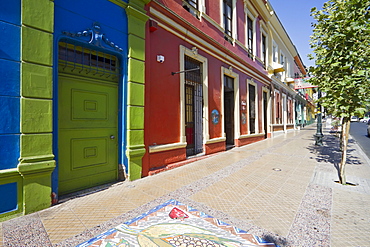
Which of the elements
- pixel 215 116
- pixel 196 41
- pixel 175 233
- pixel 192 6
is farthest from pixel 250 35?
pixel 175 233

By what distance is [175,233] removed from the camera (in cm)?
249

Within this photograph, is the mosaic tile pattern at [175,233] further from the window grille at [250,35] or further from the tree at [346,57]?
the window grille at [250,35]

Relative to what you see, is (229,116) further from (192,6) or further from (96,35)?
(96,35)

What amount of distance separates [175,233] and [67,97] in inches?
129

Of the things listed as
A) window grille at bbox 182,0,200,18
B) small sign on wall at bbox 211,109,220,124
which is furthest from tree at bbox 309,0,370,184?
window grille at bbox 182,0,200,18

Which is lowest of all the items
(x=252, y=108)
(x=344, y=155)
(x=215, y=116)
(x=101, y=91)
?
(x=344, y=155)

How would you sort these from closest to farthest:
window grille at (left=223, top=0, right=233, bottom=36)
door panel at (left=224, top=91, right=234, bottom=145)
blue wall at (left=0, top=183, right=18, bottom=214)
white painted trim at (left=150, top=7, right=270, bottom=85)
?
blue wall at (left=0, top=183, right=18, bottom=214)
white painted trim at (left=150, top=7, right=270, bottom=85)
window grille at (left=223, top=0, right=233, bottom=36)
door panel at (left=224, top=91, right=234, bottom=145)

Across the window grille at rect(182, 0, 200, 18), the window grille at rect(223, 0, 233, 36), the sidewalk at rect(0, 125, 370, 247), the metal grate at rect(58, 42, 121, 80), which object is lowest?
the sidewalk at rect(0, 125, 370, 247)

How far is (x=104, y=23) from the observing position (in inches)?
164

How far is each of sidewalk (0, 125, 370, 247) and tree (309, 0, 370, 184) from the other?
1.29 metres

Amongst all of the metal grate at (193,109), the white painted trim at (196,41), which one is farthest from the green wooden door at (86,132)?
the metal grate at (193,109)

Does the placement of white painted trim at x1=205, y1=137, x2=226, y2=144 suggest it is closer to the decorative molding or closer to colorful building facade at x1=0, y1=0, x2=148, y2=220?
colorful building facade at x1=0, y1=0, x2=148, y2=220

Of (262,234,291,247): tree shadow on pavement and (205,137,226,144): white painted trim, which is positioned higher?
(205,137,226,144): white painted trim

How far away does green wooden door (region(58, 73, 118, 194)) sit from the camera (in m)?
3.71
